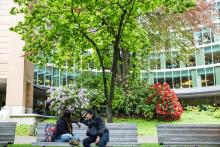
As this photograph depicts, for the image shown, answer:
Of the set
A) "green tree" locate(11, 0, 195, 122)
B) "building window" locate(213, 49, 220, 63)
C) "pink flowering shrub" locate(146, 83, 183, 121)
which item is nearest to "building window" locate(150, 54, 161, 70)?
"building window" locate(213, 49, 220, 63)

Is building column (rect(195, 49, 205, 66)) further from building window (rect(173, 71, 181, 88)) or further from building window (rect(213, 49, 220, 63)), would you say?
building window (rect(173, 71, 181, 88))

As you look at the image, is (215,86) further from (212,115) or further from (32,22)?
(32,22)

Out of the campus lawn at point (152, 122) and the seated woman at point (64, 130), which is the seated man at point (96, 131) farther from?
the campus lawn at point (152, 122)

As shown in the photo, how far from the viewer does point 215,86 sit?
4647 centimetres

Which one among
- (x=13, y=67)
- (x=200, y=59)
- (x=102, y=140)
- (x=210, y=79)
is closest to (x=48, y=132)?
(x=102, y=140)

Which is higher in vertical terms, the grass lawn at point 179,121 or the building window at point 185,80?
the building window at point 185,80

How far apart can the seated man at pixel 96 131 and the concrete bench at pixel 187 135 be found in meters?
1.72

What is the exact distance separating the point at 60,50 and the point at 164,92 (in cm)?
768

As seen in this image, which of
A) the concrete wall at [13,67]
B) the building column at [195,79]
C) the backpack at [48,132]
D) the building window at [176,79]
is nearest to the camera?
the backpack at [48,132]

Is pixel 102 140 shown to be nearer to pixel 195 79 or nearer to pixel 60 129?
pixel 60 129

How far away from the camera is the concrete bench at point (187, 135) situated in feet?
31.4

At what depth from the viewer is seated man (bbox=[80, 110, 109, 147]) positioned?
8.77 meters

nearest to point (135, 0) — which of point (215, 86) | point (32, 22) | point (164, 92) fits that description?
point (32, 22)

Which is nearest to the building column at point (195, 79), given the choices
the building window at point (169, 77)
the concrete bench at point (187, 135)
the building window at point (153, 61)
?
the building window at point (169, 77)
